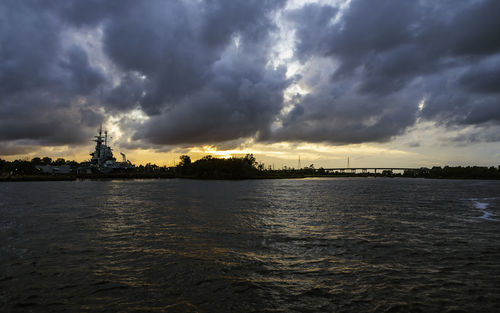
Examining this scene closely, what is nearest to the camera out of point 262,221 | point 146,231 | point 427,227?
point 146,231

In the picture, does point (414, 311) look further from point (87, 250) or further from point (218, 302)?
point (87, 250)

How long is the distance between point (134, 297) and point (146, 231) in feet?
42.7

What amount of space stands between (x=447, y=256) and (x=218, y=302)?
553 inches

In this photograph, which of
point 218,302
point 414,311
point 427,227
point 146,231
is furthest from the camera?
point 427,227

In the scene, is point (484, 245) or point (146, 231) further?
point (146, 231)

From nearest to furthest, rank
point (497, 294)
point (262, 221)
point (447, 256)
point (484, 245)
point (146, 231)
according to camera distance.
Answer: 1. point (497, 294)
2. point (447, 256)
3. point (484, 245)
4. point (146, 231)
5. point (262, 221)

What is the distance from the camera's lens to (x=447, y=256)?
16484 mm

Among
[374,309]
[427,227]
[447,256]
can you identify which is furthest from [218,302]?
[427,227]

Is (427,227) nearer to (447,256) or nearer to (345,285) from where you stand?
(447,256)

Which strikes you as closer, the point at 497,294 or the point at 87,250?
the point at 497,294

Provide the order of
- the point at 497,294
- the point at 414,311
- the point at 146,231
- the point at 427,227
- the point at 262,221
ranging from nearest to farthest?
the point at 414,311 → the point at 497,294 → the point at 146,231 → the point at 427,227 → the point at 262,221

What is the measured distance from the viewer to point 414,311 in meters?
9.71

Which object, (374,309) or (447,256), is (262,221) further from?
(374,309)

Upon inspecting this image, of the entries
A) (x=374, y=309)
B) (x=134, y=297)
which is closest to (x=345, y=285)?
(x=374, y=309)
